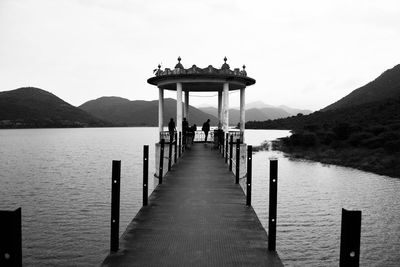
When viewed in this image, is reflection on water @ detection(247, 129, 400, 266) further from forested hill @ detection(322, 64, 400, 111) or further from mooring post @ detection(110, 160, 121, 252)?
forested hill @ detection(322, 64, 400, 111)

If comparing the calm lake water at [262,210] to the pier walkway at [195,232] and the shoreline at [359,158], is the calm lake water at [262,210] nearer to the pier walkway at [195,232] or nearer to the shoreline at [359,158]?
the shoreline at [359,158]

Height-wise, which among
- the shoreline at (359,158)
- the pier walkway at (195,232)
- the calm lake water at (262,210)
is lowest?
the calm lake water at (262,210)

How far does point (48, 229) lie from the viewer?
16.1 meters

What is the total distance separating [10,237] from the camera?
3320 mm

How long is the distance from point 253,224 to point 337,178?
2540cm

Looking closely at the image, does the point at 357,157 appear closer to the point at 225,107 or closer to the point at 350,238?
the point at 225,107

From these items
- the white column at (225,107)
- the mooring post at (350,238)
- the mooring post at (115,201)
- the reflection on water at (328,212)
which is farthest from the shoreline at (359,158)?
the mooring post at (350,238)

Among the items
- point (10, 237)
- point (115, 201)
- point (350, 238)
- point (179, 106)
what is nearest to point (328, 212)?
point (179, 106)

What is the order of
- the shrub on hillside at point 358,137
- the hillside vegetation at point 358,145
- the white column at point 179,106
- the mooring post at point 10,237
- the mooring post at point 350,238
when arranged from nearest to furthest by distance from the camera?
1. the mooring post at point 10,237
2. the mooring post at point 350,238
3. the white column at point 179,106
4. the hillside vegetation at point 358,145
5. the shrub on hillside at point 358,137

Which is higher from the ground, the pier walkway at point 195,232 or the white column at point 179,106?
the white column at point 179,106

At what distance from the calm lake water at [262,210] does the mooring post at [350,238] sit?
967 centimetres

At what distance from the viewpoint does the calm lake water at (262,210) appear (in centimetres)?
1347

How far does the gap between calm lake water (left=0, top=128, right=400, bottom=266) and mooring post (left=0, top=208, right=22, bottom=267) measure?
9.97 meters

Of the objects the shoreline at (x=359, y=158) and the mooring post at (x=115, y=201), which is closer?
the mooring post at (x=115, y=201)
